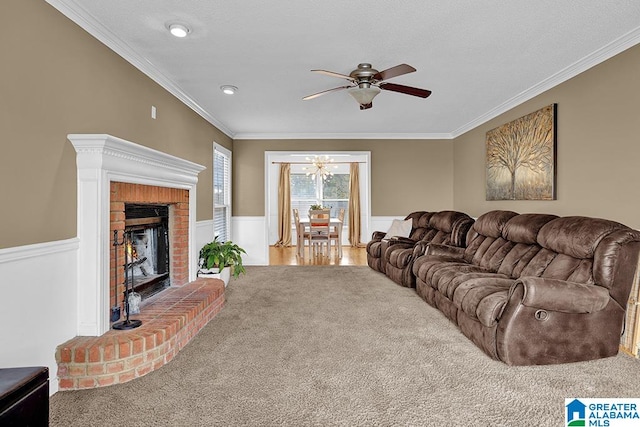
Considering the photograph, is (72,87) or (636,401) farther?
(72,87)

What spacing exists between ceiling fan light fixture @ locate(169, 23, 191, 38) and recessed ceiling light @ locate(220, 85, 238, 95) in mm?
1315

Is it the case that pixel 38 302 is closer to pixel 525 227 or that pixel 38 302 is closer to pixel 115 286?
pixel 115 286

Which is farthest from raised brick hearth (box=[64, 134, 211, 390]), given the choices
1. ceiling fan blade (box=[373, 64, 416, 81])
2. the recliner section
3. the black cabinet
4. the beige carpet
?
the recliner section

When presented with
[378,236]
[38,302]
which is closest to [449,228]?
[378,236]

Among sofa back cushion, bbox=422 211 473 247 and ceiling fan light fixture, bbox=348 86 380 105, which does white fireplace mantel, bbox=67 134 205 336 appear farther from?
sofa back cushion, bbox=422 211 473 247

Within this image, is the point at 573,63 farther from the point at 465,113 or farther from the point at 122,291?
the point at 122,291

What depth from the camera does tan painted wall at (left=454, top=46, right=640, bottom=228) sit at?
3.03 m

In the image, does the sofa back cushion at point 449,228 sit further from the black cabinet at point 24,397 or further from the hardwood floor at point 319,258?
the black cabinet at point 24,397

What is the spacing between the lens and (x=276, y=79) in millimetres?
3912

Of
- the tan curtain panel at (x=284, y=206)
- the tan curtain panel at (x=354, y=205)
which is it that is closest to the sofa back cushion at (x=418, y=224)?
the tan curtain panel at (x=354, y=205)

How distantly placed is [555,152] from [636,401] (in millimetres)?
2638

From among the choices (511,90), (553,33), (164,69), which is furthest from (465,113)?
(164,69)

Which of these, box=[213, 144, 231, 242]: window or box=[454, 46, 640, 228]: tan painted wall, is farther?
box=[213, 144, 231, 242]: window

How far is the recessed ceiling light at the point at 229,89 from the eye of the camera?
4.20 m
